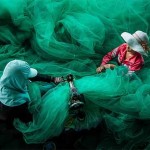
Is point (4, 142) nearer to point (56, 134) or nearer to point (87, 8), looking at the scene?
point (56, 134)

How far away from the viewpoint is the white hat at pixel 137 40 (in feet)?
6.29

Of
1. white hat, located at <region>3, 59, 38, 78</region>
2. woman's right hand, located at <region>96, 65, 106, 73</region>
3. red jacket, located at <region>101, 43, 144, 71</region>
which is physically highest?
white hat, located at <region>3, 59, 38, 78</region>

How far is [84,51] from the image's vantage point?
6.54 feet

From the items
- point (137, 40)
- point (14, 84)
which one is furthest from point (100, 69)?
point (14, 84)

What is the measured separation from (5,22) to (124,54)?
0.73 meters

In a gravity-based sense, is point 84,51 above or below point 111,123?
above

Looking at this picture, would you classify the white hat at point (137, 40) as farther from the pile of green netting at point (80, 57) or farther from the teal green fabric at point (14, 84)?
the teal green fabric at point (14, 84)

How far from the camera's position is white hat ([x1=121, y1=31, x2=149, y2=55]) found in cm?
192

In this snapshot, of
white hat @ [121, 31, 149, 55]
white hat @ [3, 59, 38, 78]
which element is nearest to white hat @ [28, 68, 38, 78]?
white hat @ [3, 59, 38, 78]

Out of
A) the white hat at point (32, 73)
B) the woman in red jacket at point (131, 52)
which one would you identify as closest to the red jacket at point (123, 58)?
the woman in red jacket at point (131, 52)

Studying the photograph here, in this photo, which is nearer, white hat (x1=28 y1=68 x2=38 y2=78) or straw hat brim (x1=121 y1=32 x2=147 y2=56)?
white hat (x1=28 y1=68 x2=38 y2=78)

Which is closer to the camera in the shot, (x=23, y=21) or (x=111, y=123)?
(x=111, y=123)

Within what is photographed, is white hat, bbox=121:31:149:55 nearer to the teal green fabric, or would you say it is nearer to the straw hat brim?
the straw hat brim

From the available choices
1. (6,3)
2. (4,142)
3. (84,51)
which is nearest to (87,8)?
(84,51)
